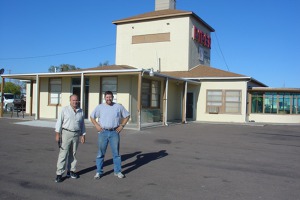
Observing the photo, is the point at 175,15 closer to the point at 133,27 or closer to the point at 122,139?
the point at 133,27

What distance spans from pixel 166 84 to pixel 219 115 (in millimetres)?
6596

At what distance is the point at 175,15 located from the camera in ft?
86.5

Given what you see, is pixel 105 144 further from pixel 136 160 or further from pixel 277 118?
pixel 277 118

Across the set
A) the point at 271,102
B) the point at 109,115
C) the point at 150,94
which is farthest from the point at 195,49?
the point at 109,115

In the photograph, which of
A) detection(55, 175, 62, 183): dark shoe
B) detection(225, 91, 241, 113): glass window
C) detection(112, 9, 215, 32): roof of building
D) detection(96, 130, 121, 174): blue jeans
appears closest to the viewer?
detection(55, 175, 62, 183): dark shoe

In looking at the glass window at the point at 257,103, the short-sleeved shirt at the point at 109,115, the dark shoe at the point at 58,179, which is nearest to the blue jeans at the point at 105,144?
the short-sleeved shirt at the point at 109,115

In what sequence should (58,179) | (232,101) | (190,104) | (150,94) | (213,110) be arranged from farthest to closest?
(190,104) < (213,110) < (232,101) < (150,94) < (58,179)

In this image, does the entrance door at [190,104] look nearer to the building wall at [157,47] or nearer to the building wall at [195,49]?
the building wall at [157,47]

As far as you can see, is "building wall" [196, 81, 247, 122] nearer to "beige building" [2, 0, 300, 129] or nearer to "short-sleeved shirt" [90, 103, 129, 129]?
"beige building" [2, 0, 300, 129]

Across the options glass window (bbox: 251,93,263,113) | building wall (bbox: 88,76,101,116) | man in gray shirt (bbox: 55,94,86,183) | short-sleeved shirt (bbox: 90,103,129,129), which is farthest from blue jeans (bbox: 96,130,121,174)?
glass window (bbox: 251,93,263,113)

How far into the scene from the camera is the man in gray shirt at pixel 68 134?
597 cm

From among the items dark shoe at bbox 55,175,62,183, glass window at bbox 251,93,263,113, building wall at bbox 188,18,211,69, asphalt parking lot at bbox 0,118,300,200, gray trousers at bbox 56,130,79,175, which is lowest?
asphalt parking lot at bbox 0,118,300,200

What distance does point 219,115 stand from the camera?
2297 centimetres

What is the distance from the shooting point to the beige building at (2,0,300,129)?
18625mm
